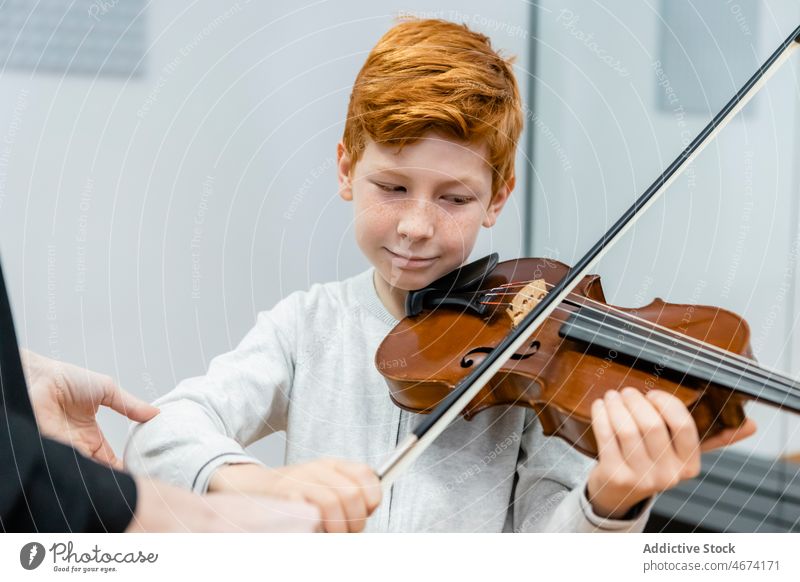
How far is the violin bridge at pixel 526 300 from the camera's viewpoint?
0.63m

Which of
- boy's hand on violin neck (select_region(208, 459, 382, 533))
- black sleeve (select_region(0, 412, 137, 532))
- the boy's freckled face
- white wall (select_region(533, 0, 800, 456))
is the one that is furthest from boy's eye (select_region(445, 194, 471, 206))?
black sleeve (select_region(0, 412, 137, 532))

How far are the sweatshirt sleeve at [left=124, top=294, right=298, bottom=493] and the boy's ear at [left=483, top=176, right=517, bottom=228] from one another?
175 mm

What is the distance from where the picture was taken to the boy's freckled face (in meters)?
0.60

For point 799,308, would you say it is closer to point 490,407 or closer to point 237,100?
point 490,407

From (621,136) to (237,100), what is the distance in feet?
1.14

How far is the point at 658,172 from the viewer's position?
A: 0.72 meters

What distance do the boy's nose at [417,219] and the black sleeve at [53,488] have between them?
0.29 meters

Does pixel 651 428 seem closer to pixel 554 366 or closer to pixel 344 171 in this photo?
pixel 554 366

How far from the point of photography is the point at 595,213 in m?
0.71

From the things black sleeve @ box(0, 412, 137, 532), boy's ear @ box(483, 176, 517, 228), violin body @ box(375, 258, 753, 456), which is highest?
boy's ear @ box(483, 176, 517, 228)

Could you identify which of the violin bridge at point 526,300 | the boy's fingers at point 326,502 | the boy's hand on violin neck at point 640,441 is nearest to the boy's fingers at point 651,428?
the boy's hand on violin neck at point 640,441

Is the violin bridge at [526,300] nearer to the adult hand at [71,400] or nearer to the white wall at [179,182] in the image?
the white wall at [179,182]

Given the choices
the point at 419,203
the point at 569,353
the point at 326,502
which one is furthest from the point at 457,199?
the point at 326,502

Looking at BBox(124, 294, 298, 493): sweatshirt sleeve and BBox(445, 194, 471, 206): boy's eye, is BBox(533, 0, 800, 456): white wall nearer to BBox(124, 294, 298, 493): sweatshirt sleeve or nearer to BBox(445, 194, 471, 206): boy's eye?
BBox(445, 194, 471, 206): boy's eye
